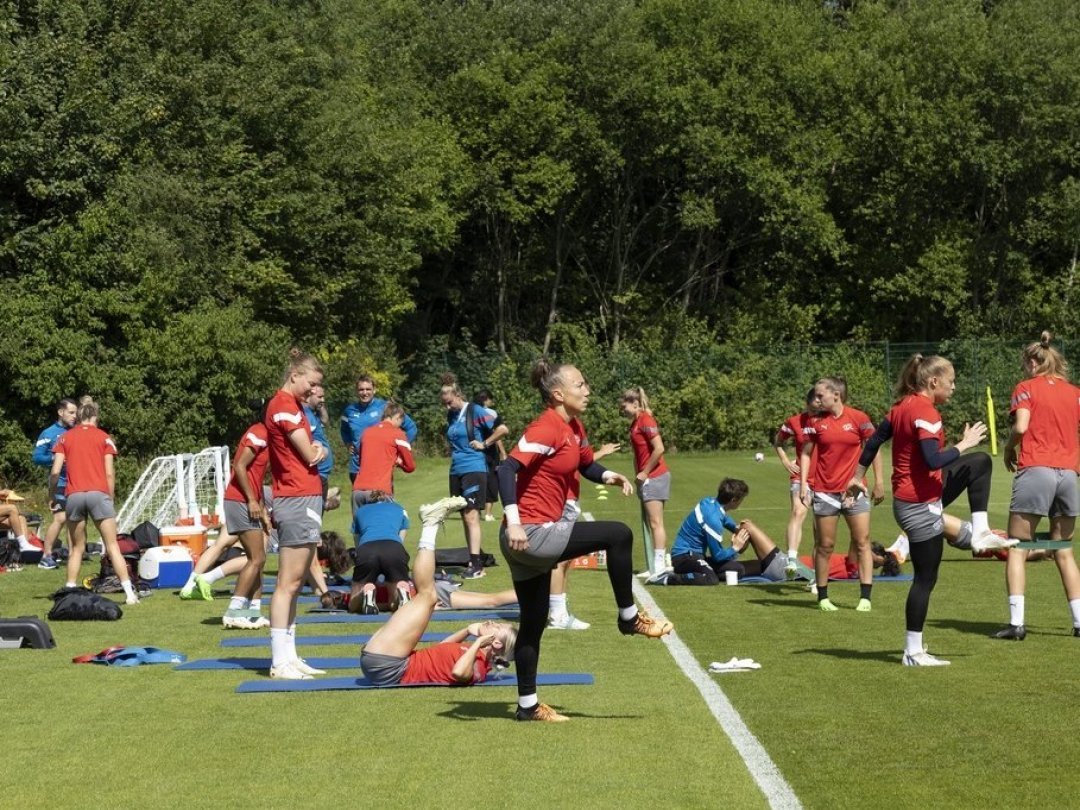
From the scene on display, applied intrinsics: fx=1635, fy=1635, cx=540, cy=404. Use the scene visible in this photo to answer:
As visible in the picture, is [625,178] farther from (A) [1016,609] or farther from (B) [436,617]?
(A) [1016,609]

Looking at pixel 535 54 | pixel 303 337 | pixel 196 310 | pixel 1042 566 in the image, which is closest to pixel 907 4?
pixel 535 54

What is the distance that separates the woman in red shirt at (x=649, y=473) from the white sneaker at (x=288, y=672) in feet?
19.2

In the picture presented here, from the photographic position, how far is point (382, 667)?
10008 millimetres

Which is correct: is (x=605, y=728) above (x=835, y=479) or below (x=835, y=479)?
below

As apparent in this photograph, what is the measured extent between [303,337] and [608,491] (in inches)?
683

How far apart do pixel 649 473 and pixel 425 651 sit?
585cm

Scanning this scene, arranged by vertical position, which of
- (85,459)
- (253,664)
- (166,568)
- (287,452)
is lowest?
(166,568)

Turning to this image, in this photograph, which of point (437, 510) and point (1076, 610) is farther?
point (1076, 610)

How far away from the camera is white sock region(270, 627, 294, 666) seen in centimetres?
1054

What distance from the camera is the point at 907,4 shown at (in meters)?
63.0

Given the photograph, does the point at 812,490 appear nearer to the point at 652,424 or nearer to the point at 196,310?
the point at 652,424

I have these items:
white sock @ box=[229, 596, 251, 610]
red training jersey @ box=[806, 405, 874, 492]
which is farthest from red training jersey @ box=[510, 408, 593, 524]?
red training jersey @ box=[806, 405, 874, 492]

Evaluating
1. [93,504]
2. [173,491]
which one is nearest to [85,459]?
[93,504]

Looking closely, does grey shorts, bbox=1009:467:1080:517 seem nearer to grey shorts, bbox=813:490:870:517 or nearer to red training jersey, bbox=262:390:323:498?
grey shorts, bbox=813:490:870:517
